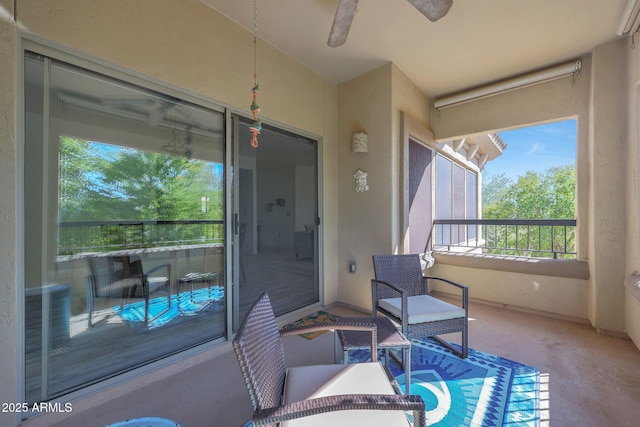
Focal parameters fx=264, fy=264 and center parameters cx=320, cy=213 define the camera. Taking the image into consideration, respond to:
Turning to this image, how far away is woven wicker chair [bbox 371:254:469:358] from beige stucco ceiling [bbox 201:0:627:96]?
2266 mm

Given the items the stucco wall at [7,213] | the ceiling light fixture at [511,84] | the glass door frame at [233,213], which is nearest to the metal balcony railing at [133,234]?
the glass door frame at [233,213]

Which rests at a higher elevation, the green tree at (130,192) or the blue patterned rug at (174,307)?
the green tree at (130,192)

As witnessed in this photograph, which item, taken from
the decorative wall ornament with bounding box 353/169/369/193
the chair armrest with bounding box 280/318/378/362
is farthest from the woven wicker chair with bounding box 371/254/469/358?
the decorative wall ornament with bounding box 353/169/369/193

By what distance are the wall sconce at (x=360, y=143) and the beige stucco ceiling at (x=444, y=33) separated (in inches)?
33.2

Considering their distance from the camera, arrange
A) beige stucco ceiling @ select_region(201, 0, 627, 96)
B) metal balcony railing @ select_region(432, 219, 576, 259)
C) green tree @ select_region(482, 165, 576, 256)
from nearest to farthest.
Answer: beige stucco ceiling @ select_region(201, 0, 627, 96), metal balcony railing @ select_region(432, 219, 576, 259), green tree @ select_region(482, 165, 576, 256)

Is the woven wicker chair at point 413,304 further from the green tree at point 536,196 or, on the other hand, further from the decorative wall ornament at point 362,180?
the green tree at point 536,196

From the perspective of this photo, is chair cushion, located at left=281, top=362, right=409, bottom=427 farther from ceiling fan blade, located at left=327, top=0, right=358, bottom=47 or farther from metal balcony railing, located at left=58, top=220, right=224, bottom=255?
ceiling fan blade, located at left=327, top=0, right=358, bottom=47

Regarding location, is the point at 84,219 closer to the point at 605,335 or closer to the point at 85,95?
the point at 85,95

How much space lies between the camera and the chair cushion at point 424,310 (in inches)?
82.9

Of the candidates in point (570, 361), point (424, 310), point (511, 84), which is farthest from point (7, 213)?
point (511, 84)

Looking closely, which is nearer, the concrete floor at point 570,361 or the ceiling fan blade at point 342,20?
the concrete floor at point 570,361

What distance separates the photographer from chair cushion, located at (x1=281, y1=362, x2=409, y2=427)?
1000mm

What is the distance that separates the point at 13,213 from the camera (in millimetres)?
1430

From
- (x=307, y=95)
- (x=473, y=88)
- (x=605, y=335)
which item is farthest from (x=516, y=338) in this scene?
(x=307, y=95)
